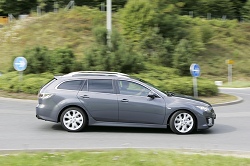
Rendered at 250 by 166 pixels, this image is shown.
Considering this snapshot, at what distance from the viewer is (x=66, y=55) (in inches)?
818

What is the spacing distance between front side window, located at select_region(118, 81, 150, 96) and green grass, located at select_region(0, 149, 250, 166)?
3278mm

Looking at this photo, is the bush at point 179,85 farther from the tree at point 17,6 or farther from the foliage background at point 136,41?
the tree at point 17,6

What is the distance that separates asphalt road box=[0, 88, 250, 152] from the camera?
9.34 m

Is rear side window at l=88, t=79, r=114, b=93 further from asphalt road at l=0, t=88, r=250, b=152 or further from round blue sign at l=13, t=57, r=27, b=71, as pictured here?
round blue sign at l=13, t=57, r=27, b=71

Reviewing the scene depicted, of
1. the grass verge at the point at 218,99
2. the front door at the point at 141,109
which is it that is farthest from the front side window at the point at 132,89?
the grass verge at the point at 218,99

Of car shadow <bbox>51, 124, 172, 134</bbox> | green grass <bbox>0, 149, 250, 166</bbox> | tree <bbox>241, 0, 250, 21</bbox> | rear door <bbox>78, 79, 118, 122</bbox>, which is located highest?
tree <bbox>241, 0, 250, 21</bbox>

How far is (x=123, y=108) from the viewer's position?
10891 mm

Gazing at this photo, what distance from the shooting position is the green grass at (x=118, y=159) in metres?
6.94

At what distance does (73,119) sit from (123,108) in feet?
4.29

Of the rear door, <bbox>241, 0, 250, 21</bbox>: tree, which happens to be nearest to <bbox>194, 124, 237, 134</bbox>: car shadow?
the rear door

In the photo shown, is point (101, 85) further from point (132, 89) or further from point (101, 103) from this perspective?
point (132, 89)

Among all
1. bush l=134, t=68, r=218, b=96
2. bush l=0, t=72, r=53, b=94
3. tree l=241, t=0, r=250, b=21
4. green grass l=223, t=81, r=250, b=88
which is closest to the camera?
bush l=0, t=72, r=53, b=94

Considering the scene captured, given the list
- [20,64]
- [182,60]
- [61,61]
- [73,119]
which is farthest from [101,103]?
[182,60]

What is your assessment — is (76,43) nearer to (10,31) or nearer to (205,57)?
(10,31)
